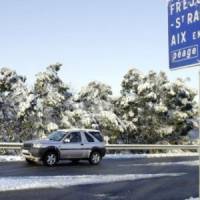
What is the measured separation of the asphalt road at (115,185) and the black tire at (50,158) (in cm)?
34

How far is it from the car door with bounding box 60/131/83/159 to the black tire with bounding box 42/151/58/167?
439 millimetres

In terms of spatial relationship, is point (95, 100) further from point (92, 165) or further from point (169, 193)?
point (169, 193)

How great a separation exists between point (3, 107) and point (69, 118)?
218 inches

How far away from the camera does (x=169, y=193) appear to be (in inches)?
647

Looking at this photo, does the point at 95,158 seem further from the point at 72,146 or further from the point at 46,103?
the point at 46,103

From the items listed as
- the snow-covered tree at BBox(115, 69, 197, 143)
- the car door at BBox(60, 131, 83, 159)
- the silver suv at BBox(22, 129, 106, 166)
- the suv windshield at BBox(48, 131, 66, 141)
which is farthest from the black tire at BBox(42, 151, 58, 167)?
the snow-covered tree at BBox(115, 69, 197, 143)

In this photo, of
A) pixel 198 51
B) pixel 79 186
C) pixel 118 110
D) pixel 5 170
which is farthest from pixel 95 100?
pixel 198 51

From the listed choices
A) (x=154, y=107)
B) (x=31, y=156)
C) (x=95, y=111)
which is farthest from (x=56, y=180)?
(x=154, y=107)

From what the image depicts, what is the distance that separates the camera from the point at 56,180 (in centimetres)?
1852

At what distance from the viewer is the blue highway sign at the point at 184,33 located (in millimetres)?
6531

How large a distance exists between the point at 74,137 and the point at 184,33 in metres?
19.5

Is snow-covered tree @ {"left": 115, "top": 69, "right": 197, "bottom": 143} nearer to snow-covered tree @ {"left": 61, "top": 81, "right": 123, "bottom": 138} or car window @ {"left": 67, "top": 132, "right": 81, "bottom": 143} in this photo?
snow-covered tree @ {"left": 61, "top": 81, "right": 123, "bottom": 138}

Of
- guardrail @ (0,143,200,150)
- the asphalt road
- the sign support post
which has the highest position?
the sign support post

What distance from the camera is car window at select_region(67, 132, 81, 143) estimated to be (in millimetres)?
25672
